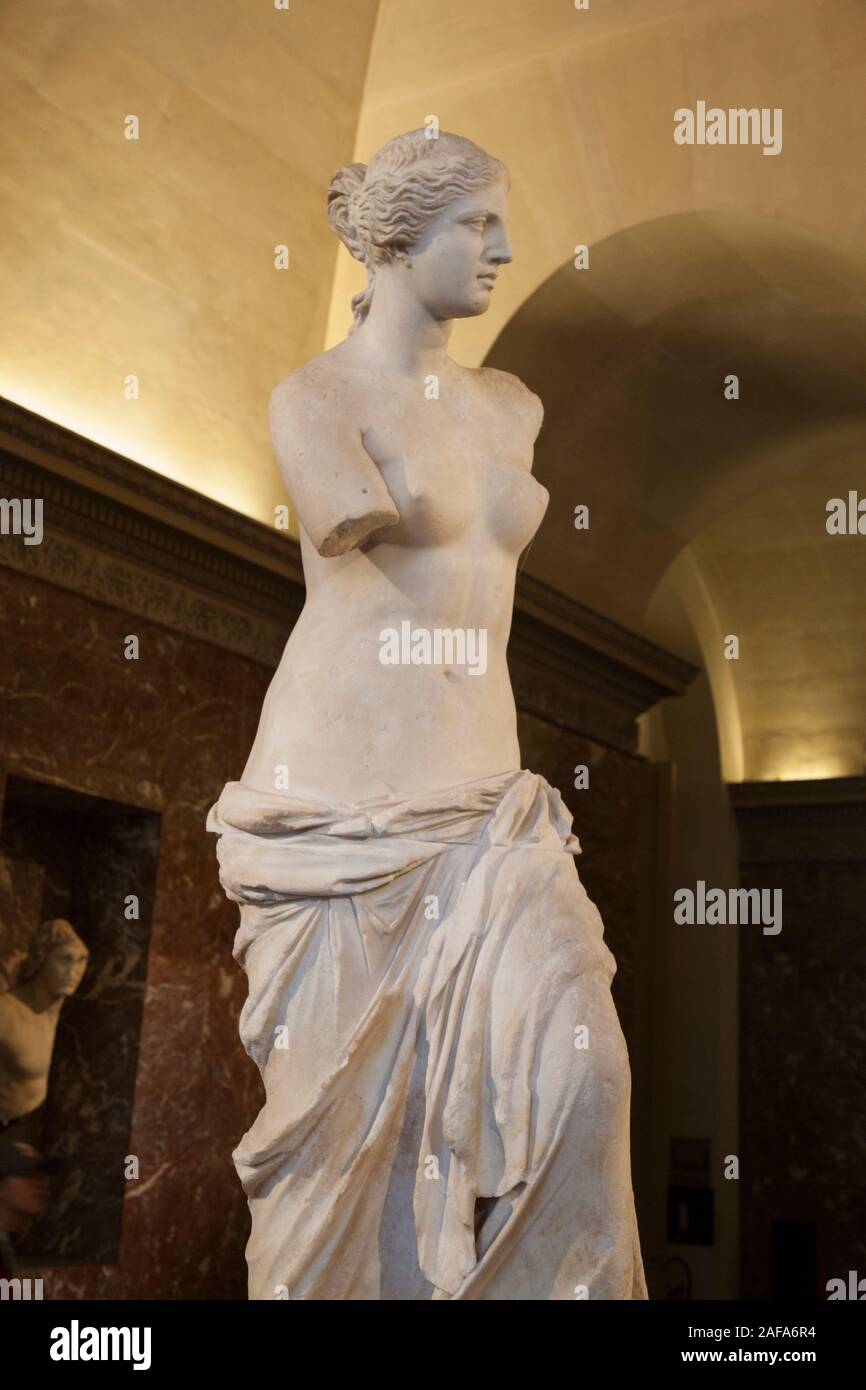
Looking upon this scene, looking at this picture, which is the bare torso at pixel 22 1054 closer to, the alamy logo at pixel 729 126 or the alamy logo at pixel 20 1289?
the alamy logo at pixel 20 1289

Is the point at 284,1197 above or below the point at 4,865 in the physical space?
below

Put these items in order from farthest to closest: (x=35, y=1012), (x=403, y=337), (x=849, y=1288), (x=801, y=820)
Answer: (x=801, y=820)
(x=849, y=1288)
(x=35, y=1012)
(x=403, y=337)

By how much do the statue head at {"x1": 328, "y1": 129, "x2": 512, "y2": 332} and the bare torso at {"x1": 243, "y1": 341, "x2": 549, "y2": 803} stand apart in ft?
0.72

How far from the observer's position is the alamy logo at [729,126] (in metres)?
6.61

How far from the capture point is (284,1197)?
9.46ft

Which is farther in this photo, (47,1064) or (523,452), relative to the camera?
(47,1064)

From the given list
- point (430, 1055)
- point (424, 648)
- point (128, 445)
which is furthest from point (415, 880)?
point (128, 445)

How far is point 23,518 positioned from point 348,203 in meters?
3.04

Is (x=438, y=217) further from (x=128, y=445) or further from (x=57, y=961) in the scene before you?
(x=57, y=961)

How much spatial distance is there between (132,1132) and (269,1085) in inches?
144

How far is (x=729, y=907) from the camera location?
1324cm
